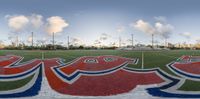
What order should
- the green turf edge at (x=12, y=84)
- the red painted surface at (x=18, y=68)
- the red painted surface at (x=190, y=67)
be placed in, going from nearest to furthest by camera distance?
the green turf edge at (x=12, y=84)
the red painted surface at (x=190, y=67)
the red painted surface at (x=18, y=68)

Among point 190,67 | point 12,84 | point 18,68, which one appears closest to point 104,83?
point 12,84

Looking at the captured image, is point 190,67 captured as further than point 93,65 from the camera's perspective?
No

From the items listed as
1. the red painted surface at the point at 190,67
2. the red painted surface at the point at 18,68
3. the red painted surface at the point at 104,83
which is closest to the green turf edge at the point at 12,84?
the red painted surface at the point at 104,83

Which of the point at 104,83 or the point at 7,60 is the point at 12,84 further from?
the point at 7,60

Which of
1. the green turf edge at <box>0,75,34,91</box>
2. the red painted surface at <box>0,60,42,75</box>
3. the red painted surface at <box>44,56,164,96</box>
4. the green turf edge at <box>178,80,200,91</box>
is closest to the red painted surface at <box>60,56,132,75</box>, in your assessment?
the red painted surface at <box>44,56,164,96</box>

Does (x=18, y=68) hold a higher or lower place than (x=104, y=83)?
higher

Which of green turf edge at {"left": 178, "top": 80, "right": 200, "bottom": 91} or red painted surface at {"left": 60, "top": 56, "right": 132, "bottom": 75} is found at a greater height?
red painted surface at {"left": 60, "top": 56, "right": 132, "bottom": 75}

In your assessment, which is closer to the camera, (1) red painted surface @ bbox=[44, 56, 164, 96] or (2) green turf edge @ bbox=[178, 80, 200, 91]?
(1) red painted surface @ bbox=[44, 56, 164, 96]

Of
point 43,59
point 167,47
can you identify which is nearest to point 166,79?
point 43,59

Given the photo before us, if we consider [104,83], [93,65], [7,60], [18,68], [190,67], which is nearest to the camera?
[104,83]

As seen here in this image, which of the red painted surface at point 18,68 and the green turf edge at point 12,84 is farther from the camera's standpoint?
the red painted surface at point 18,68

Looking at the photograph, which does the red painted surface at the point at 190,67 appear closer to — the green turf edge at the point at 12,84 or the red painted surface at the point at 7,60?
the green turf edge at the point at 12,84

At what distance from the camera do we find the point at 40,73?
1388cm

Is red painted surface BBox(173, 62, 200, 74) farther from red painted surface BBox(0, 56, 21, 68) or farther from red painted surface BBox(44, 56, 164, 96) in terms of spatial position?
red painted surface BBox(0, 56, 21, 68)
